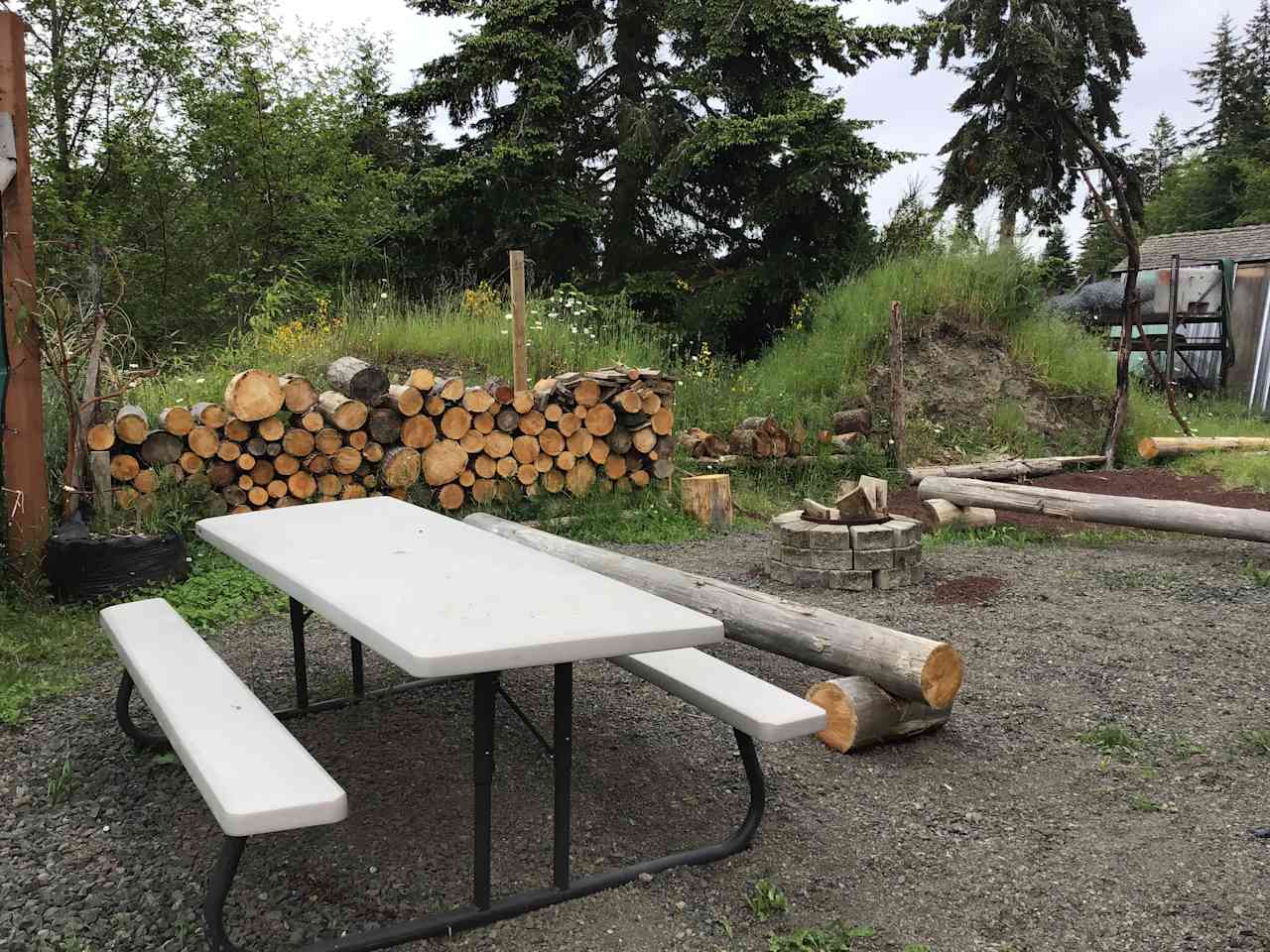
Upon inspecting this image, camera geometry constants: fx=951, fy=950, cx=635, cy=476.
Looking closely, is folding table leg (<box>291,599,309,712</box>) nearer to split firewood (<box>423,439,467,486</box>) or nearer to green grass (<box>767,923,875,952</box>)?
green grass (<box>767,923,875,952</box>)

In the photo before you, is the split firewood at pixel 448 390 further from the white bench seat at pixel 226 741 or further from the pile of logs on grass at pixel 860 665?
the white bench seat at pixel 226 741

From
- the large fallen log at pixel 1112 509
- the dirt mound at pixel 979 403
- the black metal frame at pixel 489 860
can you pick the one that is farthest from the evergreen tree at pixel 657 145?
the black metal frame at pixel 489 860

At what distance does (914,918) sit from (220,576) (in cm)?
427

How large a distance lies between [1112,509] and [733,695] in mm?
5310

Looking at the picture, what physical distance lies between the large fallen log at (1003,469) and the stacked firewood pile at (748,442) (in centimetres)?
118

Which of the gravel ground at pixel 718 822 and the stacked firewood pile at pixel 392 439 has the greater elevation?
the stacked firewood pile at pixel 392 439

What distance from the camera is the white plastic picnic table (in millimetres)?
2014

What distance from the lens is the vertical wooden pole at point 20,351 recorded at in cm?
475

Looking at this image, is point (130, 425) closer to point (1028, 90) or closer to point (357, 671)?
point (357, 671)

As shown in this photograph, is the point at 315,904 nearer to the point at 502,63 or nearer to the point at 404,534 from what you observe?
the point at 404,534

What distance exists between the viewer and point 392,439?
6441 mm

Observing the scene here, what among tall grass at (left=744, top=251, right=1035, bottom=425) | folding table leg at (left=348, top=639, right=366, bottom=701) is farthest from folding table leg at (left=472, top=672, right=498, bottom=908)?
tall grass at (left=744, top=251, right=1035, bottom=425)

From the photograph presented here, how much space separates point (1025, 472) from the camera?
31.3 ft

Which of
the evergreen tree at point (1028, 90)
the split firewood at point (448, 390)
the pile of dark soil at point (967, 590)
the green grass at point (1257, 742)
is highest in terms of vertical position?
the evergreen tree at point (1028, 90)
